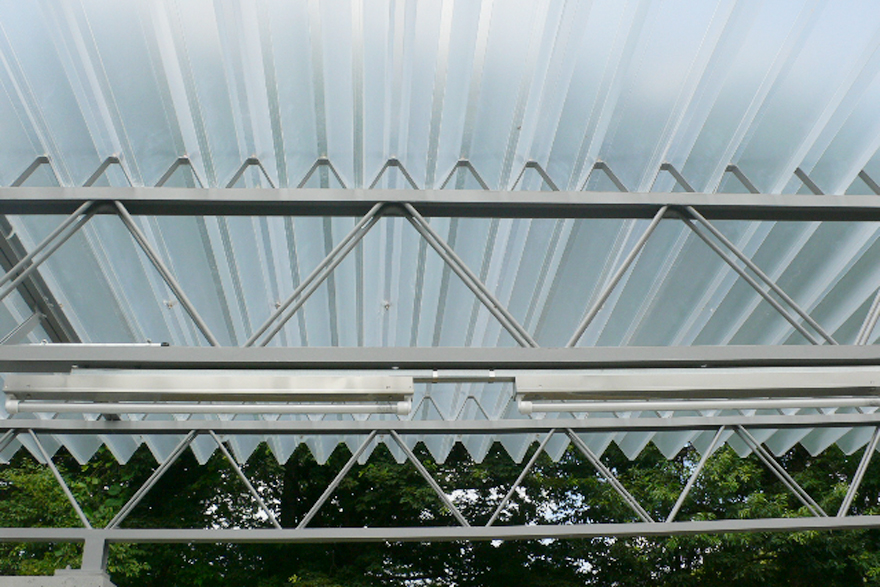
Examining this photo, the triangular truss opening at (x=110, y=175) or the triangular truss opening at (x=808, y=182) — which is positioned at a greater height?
the triangular truss opening at (x=110, y=175)

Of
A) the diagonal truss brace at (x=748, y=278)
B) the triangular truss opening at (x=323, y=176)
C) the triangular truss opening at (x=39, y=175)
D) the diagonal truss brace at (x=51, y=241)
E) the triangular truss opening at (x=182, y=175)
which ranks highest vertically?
the triangular truss opening at (x=39, y=175)

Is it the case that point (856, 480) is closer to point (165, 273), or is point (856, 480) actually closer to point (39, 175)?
point (165, 273)

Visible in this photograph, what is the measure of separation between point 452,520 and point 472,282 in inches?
500

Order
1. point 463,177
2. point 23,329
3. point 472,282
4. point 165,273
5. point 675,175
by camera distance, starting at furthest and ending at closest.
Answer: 1. point 23,329
2. point 463,177
3. point 675,175
4. point 472,282
5. point 165,273

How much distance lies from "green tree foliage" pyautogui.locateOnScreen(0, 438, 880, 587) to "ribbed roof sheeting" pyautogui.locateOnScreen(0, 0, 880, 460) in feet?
29.0

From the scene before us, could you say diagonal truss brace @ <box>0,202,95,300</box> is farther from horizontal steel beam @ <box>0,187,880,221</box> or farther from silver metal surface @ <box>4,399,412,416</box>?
silver metal surface @ <box>4,399,412,416</box>

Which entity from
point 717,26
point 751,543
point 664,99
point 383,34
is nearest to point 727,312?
point 664,99

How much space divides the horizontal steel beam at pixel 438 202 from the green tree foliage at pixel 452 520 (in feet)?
33.5

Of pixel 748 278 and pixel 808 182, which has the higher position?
pixel 808 182

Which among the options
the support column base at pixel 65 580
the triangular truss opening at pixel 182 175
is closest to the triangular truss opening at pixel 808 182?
the triangular truss opening at pixel 182 175

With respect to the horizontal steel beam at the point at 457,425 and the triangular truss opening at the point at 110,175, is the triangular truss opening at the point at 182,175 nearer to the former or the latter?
the triangular truss opening at the point at 110,175

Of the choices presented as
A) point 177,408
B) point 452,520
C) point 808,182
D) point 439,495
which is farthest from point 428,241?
point 452,520

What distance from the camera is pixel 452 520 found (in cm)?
1554

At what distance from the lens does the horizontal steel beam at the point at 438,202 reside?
11.7ft
